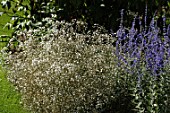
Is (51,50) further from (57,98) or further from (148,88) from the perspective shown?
(148,88)

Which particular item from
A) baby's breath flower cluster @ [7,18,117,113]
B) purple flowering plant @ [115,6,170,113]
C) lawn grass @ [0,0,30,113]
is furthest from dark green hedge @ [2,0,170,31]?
purple flowering plant @ [115,6,170,113]

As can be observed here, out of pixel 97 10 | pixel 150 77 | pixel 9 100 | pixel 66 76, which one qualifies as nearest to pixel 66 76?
pixel 66 76

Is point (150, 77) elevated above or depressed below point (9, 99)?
above

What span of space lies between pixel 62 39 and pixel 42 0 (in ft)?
6.39

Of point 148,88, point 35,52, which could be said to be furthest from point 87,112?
point 35,52

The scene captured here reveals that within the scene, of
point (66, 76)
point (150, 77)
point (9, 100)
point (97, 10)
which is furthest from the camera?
point (97, 10)

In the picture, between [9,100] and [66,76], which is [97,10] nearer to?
[9,100]

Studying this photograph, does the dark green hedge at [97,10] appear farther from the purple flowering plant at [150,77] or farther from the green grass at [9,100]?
the purple flowering plant at [150,77]

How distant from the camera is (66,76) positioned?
3996mm

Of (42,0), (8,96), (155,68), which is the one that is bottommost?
(8,96)

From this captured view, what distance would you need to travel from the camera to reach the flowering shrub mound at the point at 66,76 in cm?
403

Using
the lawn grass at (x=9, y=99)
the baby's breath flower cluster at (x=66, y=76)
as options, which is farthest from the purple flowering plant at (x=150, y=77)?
the lawn grass at (x=9, y=99)

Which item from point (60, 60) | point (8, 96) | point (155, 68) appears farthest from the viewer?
point (8, 96)

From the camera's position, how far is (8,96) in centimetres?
558
